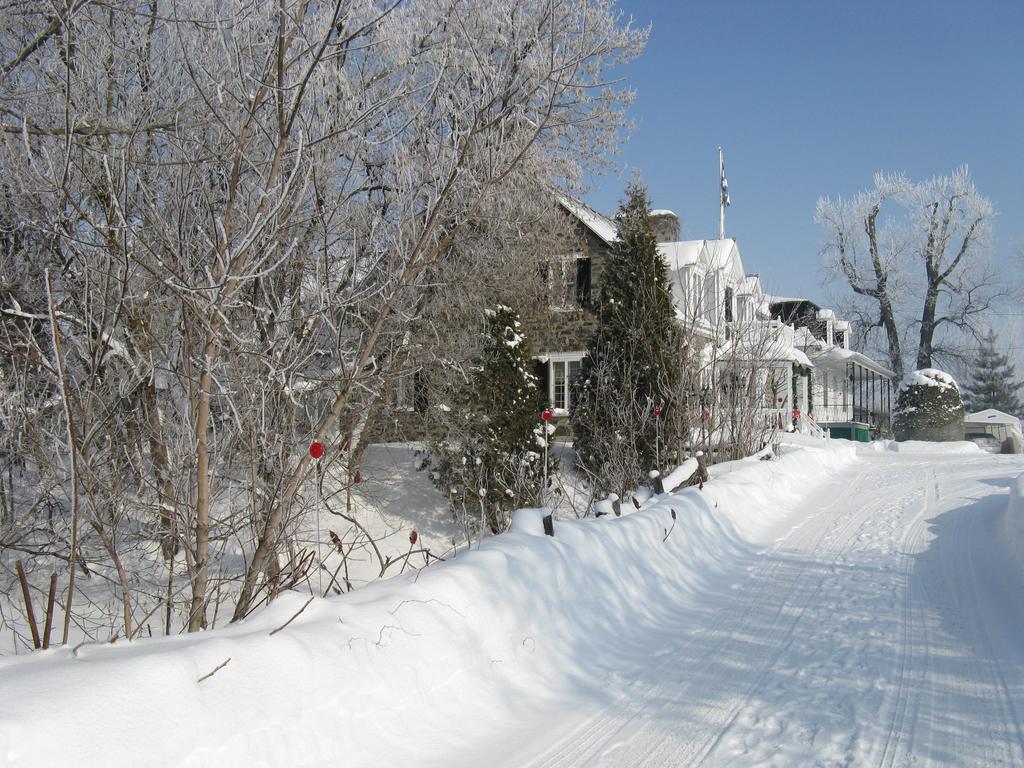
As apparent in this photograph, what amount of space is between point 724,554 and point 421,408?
10.4 meters

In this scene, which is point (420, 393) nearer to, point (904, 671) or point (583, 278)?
point (583, 278)

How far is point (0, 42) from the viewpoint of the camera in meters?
9.80

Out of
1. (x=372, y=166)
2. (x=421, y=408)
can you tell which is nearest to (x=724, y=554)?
(x=372, y=166)

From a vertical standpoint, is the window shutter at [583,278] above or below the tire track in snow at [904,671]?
above

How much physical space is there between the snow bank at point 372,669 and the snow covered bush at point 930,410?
1019 inches

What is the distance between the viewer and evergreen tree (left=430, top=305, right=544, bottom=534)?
56.9 ft

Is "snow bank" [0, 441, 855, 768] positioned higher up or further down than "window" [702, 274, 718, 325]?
further down

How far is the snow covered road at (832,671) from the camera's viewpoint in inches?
165

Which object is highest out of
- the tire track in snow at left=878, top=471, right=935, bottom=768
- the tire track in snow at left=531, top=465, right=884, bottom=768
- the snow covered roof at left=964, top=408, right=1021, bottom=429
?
the snow covered roof at left=964, top=408, right=1021, bottom=429

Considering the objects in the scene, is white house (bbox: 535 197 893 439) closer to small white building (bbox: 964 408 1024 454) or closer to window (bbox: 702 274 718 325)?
window (bbox: 702 274 718 325)

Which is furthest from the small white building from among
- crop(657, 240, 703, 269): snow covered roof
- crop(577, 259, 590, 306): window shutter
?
crop(577, 259, 590, 306): window shutter

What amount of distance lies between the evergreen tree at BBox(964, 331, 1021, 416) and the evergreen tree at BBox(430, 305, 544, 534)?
202 feet

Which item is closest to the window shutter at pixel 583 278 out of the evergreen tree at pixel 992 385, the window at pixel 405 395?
the window at pixel 405 395

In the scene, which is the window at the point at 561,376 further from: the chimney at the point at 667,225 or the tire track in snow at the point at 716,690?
the tire track in snow at the point at 716,690
